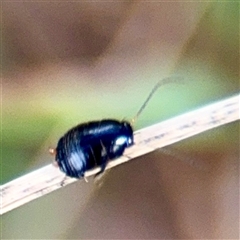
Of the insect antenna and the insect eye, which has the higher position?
the insect antenna

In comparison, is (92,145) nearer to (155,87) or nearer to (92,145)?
(92,145)

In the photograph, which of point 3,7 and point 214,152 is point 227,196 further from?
point 3,7

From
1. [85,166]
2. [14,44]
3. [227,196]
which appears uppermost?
[14,44]

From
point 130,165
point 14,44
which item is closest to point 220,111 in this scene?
point 130,165

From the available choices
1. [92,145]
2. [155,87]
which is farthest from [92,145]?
[155,87]

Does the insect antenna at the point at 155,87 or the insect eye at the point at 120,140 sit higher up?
the insect antenna at the point at 155,87
